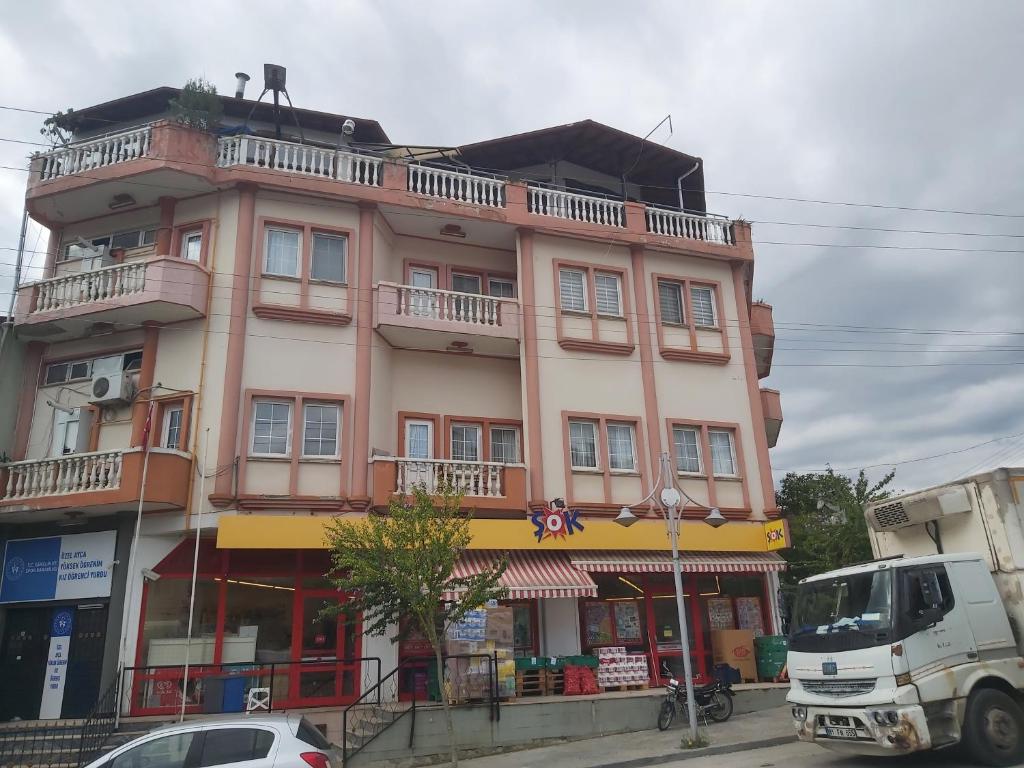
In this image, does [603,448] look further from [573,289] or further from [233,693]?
[233,693]

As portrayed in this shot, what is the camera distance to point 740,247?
2058 cm

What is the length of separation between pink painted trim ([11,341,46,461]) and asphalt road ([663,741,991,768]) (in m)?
15.3

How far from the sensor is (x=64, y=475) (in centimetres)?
1497

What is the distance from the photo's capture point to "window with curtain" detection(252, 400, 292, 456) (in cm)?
1559

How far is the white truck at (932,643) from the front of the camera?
8930 millimetres

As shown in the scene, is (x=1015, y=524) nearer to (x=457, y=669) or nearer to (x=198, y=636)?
(x=457, y=669)

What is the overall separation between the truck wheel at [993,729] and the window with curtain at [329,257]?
14266 millimetres

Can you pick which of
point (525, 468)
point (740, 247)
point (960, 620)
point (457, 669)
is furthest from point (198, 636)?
point (740, 247)

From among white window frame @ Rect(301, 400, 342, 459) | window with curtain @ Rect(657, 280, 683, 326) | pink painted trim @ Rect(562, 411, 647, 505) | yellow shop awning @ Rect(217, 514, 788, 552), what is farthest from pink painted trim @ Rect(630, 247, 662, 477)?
white window frame @ Rect(301, 400, 342, 459)

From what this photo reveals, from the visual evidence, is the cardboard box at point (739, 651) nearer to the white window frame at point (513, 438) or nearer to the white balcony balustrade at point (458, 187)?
the white window frame at point (513, 438)

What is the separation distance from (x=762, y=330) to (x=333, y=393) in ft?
43.3

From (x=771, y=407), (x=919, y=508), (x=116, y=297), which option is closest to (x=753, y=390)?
(x=771, y=407)

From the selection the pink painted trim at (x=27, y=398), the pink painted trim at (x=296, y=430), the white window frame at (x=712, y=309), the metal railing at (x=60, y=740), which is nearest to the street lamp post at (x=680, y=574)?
the white window frame at (x=712, y=309)

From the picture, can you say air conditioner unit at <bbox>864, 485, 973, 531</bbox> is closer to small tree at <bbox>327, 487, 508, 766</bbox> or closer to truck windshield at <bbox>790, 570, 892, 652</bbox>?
truck windshield at <bbox>790, 570, 892, 652</bbox>
